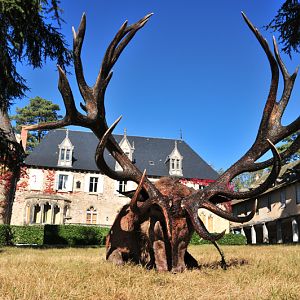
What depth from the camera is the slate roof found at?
127ft

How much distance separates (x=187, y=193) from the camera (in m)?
5.78

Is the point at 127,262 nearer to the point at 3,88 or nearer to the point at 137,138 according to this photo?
the point at 3,88

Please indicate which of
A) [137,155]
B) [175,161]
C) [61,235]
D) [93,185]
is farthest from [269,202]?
[61,235]

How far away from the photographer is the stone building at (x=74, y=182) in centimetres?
3700

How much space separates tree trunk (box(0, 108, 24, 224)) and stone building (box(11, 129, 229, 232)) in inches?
640

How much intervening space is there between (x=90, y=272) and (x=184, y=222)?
4.74 ft

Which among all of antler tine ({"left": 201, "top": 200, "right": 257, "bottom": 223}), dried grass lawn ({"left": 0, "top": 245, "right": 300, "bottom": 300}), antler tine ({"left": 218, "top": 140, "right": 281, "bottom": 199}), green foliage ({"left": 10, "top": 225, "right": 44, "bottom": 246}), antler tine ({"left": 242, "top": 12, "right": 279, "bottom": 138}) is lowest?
dried grass lawn ({"left": 0, "top": 245, "right": 300, "bottom": 300})

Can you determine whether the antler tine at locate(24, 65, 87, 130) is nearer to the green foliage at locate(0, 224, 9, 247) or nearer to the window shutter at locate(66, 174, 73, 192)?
the green foliage at locate(0, 224, 9, 247)

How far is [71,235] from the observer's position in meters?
25.6

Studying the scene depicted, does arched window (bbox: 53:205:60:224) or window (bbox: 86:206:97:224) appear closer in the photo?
arched window (bbox: 53:205:60:224)

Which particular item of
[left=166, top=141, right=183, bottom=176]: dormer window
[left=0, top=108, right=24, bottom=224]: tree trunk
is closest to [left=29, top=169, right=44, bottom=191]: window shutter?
[left=166, top=141, right=183, bottom=176]: dormer window

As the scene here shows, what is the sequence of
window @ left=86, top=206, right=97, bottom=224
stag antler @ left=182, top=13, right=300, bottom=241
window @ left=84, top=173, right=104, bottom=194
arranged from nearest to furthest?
stag antler @ left=182, top=13, right=300, bottom=241
window @ left=86, top=206, right=97, bottom=224
window @ left=84, top=173, right=104, bottom=194

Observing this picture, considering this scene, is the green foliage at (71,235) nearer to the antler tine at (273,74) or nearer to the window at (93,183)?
the window at (93,183)

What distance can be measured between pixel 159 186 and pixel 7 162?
8521 millimetres
